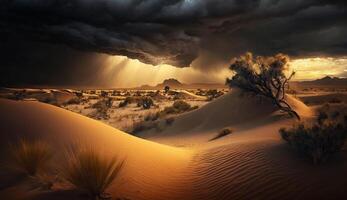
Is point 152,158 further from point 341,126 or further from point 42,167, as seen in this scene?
point 341,126

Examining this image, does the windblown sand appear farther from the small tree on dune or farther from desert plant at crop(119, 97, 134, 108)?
desert plant at crop(119, 97, 134, 108)

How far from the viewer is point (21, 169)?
6.32 meters

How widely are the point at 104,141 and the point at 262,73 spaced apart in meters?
11.7

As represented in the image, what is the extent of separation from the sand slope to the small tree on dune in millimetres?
9213

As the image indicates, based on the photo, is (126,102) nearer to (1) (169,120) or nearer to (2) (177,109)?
(2) (177,109)

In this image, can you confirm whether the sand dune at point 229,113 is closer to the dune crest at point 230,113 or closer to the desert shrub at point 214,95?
the dune crest at point 230,113

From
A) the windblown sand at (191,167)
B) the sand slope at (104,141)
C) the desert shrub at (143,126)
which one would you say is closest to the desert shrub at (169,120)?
the desert shrub at (143,126)

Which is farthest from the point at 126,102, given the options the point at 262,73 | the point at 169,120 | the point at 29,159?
the point at 29,159

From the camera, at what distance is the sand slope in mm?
→ 6795

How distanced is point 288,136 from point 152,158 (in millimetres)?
3693

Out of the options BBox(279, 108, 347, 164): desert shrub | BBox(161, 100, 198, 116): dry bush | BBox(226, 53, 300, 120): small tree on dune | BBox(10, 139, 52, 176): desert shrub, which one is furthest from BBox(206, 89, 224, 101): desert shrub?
BBox(10, 139, 52, 176): desert shrub

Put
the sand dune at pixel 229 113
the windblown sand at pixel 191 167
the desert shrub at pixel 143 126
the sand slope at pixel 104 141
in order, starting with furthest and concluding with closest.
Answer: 1. the desert shrub at pixel 143 126
2. the sand dune at pixel 229 113
3. the sand slope at pixel 104 141
4. the windblown sand at pixel 191 167

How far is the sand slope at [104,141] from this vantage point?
6.79 meters

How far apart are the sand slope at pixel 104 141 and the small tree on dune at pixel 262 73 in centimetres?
921
